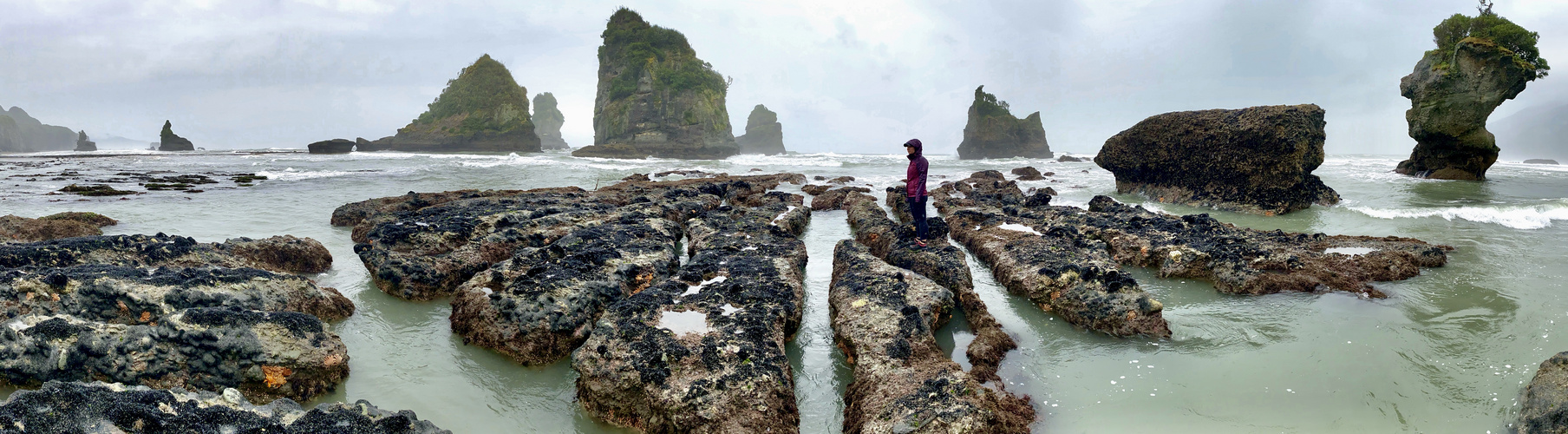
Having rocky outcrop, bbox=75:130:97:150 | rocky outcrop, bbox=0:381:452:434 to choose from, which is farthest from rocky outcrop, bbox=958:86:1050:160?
rocky outcrop, bbox=75:130:97:150

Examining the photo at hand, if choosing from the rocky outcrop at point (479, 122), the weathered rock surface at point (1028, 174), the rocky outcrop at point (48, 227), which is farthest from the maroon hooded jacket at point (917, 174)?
the rocky outcrop at point (479, 122)

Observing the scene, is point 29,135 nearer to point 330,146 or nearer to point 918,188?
point 330,146

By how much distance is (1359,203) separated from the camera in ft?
45.9

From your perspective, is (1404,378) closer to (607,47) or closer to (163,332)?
(163,332)

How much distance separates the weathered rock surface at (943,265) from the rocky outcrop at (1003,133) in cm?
6416

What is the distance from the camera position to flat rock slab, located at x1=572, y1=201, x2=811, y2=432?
354 centimetres

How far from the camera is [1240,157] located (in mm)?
13812

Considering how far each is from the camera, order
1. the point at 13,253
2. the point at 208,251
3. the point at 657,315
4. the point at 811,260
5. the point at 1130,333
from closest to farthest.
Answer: the point at 657,315, the point at 1130,333, the point at 13,253, the point at 208,251, the point at 811,260

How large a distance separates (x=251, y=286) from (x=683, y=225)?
20.8 ft

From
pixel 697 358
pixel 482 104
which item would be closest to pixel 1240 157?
pixel 697 358

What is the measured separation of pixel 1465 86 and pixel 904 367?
2701 cm

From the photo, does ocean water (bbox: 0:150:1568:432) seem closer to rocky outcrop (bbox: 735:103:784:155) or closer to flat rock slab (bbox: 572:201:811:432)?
flat rock slab (bbox: 572:201:811:432)

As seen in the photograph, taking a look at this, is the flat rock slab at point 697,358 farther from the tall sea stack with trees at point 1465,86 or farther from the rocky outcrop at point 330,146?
the rocky outcrop at point 330,146

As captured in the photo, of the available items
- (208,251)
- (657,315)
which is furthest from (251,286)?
(657,315)
